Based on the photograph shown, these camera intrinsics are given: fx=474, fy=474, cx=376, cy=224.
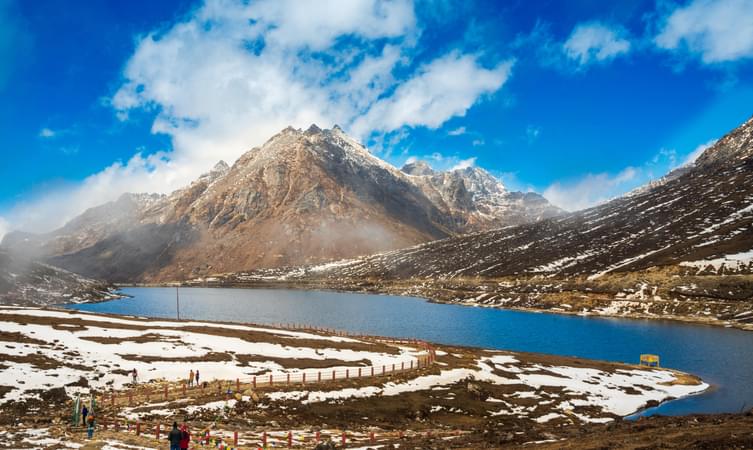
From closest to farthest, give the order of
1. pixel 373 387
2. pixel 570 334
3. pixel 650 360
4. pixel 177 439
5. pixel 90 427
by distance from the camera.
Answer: pixel 177 439 < pixel 90 427 < pixel 373 387 < pixel 650 360 < pixel 570 334

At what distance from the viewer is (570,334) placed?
10925cm

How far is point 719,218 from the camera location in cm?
19962

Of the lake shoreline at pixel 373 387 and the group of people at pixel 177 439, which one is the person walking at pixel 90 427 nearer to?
the lake shoreline at pixel 373 387

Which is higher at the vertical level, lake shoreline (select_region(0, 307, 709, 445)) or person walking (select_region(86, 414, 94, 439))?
person walking (select_region(86, 414, 94, 439))

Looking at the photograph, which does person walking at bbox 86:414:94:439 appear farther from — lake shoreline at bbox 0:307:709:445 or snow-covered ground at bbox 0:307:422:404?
snow-covered ground at bbox 0:307:422:404

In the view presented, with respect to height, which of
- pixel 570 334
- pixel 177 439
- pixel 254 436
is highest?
pixel 177 439

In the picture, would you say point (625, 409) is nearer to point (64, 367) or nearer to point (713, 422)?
point (713, 422)

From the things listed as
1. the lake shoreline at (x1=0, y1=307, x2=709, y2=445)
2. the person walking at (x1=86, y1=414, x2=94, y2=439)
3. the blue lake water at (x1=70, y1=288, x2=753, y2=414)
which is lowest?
the blue lake water at (x1=70, y1=288, x2=753, y2=414)

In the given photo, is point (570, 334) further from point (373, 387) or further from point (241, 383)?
point (241, 383)

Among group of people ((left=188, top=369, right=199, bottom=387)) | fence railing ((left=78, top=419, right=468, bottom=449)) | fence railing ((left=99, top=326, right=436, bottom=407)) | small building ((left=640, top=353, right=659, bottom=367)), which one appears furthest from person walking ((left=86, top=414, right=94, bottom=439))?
small building ((left=640, top=353, right=659, bottom=367))

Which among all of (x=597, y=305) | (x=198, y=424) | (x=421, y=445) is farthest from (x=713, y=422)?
(x=597, y=305)

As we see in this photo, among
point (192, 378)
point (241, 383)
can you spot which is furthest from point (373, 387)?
point (192, 378)

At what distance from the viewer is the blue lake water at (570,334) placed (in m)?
64.5

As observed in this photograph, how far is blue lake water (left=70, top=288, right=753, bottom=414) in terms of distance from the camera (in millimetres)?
64519
